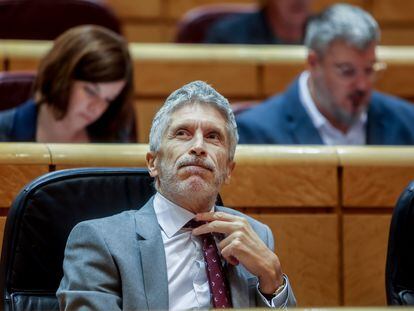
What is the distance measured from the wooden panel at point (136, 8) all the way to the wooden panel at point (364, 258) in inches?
49.0

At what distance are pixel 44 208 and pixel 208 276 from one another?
18 cm

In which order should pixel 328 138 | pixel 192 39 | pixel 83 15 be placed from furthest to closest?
pixel 192 39
pixel 83 15
pixel 328 138

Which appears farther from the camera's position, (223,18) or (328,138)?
(223,18)

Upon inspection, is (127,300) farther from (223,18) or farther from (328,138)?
(223,18)

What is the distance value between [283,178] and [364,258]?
0.47ft

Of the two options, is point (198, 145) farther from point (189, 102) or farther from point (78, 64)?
point (78, 64)

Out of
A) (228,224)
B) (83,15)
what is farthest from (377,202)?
(83,15)

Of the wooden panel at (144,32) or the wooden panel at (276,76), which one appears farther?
the wooden panel at (144,32)

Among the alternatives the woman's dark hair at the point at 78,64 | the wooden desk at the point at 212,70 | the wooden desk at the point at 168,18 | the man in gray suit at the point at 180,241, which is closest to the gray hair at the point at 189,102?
the man in gray suit at the point at 180,241

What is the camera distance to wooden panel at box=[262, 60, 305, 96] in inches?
71.4

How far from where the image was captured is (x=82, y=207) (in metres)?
1.01

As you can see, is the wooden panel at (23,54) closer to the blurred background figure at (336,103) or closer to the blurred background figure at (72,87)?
the blurred background figure at (72,87)

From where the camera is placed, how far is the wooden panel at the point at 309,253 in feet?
3.96

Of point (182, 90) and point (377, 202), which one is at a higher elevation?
point (182, 90)
